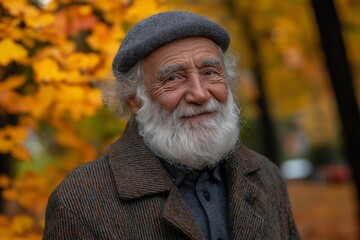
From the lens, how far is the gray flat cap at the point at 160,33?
8.23ft

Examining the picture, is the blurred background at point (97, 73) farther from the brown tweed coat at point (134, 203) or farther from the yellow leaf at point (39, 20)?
the brown tweed coat at point (134, 203)

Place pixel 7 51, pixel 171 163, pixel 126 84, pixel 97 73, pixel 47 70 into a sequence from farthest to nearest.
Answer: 1. pixel 97 73
2. pixel 47 70
3. pixel 7 51
4. pixel 126 84
5. pixel 171 163

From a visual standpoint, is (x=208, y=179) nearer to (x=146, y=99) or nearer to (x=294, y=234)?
(x=146, y=99)

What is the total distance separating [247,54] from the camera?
1237 centimetres

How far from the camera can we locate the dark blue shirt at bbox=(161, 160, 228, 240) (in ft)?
8.25

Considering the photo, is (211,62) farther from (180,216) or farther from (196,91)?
(180,216)

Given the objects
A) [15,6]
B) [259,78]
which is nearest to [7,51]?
[15,6]

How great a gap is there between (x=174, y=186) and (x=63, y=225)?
1.57 feet

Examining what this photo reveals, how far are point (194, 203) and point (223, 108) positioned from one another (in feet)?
1.44

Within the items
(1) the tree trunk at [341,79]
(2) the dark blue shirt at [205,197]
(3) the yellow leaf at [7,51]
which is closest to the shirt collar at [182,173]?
(2) the dark blue shirt at [205,197]

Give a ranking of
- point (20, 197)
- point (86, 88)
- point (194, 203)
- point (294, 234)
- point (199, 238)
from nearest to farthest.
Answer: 1. point (199, 238)
2. point (194, 203)
3. point (294, 234)
4. point (86, 88)
5. point (20, 197)

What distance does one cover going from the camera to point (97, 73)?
377 cm

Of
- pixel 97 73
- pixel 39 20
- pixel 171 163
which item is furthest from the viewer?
pixel 97 73

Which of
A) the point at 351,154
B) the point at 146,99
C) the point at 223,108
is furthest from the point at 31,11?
the point at 351,154
